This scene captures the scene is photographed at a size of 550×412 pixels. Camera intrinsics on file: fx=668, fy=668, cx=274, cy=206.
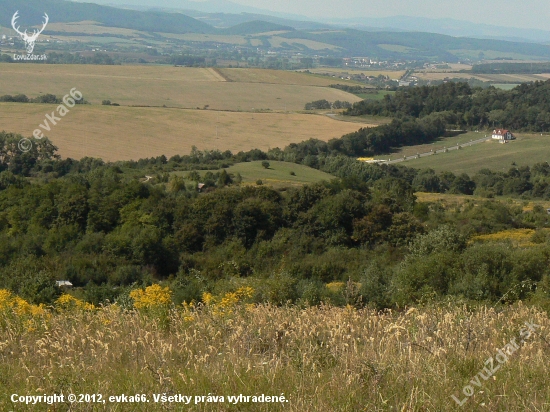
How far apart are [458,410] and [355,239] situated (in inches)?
894

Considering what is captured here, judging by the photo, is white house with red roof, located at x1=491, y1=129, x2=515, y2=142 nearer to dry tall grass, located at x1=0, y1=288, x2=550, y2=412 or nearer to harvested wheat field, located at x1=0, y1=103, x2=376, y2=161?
harvested wheat field, located at x1=0, y1=103, x2=376, y2=161

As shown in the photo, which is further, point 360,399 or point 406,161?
Answer: point 406,161

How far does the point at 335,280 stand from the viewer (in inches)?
782

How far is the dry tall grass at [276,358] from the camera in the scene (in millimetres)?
3787

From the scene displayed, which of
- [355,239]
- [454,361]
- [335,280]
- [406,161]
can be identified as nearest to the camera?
[454,361]

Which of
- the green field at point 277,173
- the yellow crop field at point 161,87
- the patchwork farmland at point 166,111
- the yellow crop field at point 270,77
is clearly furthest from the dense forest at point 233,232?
the yellow crop field at point 270,77

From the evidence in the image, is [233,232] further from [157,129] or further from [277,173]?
[157,129]

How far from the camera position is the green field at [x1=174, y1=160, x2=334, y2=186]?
40.4 m

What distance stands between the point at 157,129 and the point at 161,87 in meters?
32.8

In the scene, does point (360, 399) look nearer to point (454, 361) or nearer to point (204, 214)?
point (454, 361)

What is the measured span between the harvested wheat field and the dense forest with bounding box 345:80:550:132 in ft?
44.4

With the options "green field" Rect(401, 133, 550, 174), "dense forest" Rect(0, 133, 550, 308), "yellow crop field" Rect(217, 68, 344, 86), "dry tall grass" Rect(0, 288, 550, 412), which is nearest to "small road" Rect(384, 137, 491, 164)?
"green field" Rect(401, 133, 550, 174)

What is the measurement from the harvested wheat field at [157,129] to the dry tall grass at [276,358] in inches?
1795

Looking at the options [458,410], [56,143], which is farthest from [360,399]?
[56,143]
